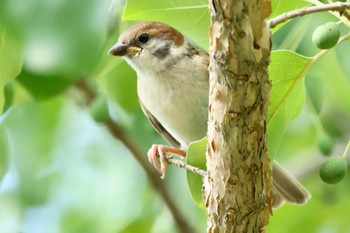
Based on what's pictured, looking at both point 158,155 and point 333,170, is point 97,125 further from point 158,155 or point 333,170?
point 333,170

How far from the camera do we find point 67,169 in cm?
428

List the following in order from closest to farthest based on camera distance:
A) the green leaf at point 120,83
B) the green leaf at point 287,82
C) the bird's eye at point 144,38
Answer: the green leaf at point 287,82
the green leaf at point 120,83
the bird's eye at point 144,38

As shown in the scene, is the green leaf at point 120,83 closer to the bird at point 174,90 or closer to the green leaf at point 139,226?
the bird at point 174,90

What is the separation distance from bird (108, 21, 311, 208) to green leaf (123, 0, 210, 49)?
0.69m

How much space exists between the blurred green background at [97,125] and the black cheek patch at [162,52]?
12 cm

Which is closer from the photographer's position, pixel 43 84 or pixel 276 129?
pixel 276 129

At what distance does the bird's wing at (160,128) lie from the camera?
3.36m

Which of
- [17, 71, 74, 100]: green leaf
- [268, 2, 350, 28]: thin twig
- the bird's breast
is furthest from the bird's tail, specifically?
[268, 2, 350, 28]: thin twig

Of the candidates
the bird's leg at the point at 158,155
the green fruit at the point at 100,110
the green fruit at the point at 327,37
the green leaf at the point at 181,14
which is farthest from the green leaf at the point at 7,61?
the green fruit at the point at 327,37

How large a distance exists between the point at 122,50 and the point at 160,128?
354mm

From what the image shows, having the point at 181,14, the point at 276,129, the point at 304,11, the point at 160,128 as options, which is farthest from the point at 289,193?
the point at 304,11

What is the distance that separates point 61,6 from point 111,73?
574 mm

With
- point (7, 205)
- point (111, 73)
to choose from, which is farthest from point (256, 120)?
point (7, 205)

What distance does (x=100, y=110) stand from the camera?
3.10 metres
